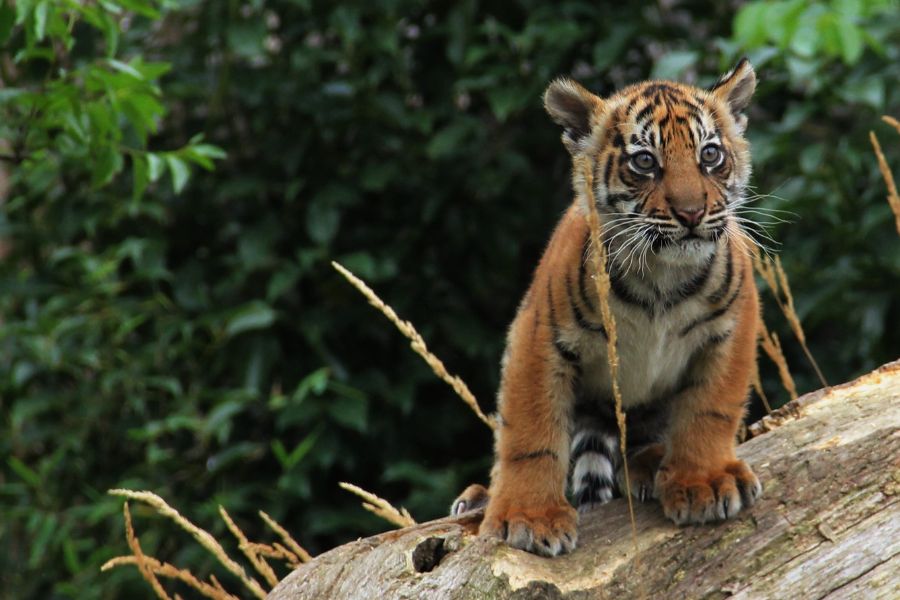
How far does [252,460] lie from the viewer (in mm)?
5352

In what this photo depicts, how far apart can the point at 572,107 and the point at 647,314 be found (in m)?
0.61

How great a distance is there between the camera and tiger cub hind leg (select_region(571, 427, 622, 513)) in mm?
3277

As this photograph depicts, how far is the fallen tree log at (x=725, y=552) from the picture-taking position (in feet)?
8.28

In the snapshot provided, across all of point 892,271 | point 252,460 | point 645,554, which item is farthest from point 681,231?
point 252,460

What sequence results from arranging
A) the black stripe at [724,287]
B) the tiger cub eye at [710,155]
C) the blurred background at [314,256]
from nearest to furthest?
the tiger cub eye at [710,155] < the black stripe at [724,287] < the blurred background at [314,256]

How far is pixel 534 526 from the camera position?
2.79 meters

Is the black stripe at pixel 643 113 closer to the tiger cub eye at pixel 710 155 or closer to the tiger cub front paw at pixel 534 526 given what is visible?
the tiger cub eye at pixel 710 155

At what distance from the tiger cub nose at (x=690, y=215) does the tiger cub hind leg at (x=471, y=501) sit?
110cm

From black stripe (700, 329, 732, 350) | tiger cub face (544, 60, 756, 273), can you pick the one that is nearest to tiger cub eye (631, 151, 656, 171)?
tiger cub face (544, 60, 756, 273)

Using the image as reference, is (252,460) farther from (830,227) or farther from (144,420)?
(830,227)

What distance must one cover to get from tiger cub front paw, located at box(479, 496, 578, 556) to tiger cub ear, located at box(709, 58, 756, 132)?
1165 millimetres

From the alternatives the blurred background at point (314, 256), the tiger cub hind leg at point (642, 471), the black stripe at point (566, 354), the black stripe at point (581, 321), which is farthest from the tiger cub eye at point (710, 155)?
the blurred background at point (314, 256)

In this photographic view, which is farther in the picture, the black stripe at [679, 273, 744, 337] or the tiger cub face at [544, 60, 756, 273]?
the black stripe at [679, 273, 744, 337]

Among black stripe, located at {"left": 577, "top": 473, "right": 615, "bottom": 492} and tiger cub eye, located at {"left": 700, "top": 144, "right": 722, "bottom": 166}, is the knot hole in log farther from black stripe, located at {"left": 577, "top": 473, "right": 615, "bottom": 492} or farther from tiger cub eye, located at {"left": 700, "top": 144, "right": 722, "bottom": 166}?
tiger cub eye, located at {"left": 700, "top": 144, "right": 722, "bottom": 166}
